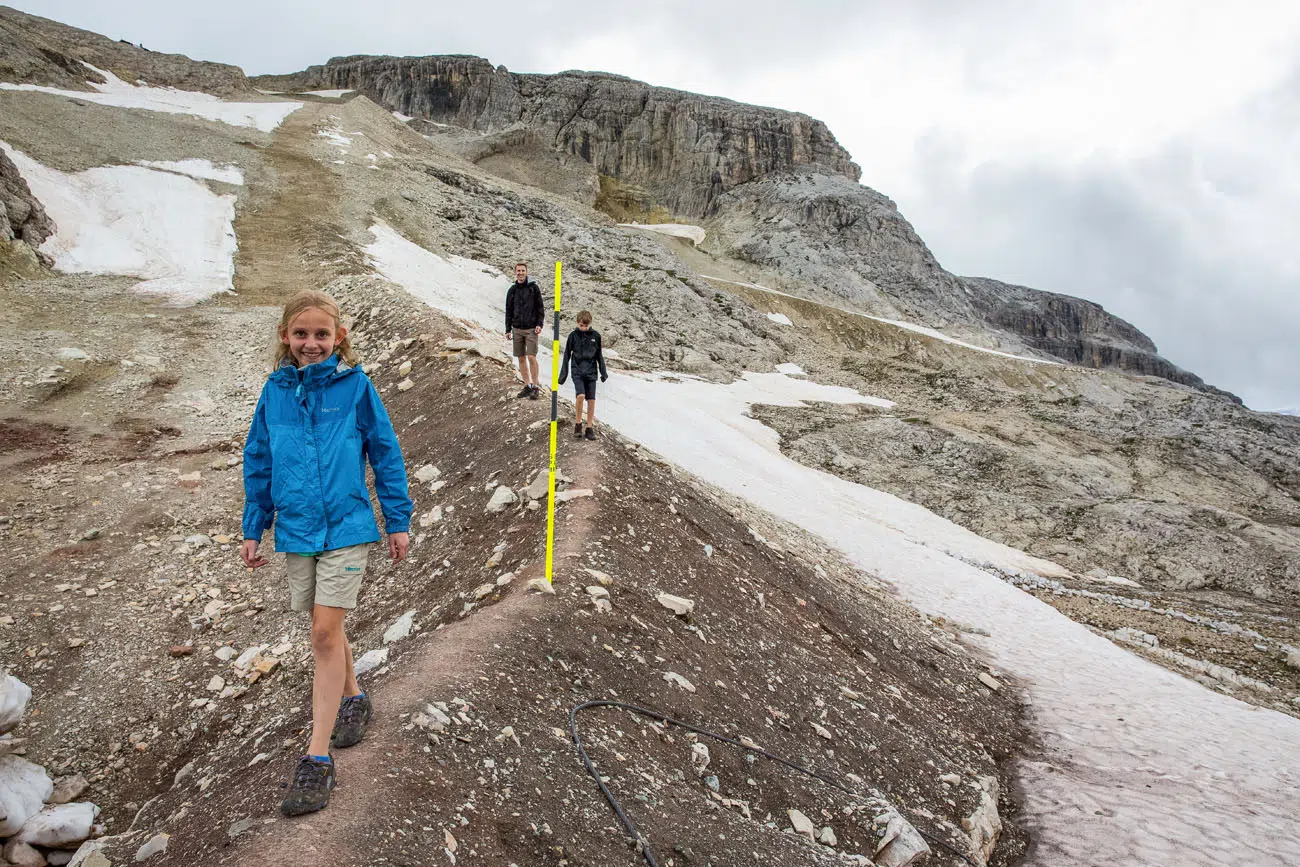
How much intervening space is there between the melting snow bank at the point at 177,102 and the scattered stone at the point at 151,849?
4764 cm

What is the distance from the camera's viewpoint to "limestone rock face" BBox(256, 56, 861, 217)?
99188mm

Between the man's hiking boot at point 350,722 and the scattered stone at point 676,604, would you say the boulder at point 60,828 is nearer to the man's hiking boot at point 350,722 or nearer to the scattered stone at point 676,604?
the man's hiking boot at point 350,722

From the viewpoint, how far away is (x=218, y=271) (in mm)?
19906

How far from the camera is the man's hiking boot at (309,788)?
11.1 feet

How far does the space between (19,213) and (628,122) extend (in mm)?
96879

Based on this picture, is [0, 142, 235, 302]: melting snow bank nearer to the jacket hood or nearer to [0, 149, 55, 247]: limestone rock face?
[0, 149, 55, 247]: limestone rock face

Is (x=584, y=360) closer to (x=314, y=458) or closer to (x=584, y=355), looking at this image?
(x=584, y=355)

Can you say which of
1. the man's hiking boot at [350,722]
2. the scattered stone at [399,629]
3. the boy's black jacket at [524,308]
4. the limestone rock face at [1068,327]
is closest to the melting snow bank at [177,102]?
the boy's black jacket at [524,308]

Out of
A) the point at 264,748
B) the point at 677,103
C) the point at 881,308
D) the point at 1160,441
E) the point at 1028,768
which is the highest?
the point at 677,103

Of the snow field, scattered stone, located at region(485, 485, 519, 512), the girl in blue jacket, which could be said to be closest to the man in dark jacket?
scattered stone, located at region(485, 485, 519, 512)

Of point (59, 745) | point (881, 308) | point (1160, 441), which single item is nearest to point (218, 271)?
point (59, 745)

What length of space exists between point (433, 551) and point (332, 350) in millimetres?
4311

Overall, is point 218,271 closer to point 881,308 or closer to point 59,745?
point 59,745

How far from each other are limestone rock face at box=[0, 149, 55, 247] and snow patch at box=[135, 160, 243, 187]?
970 cm
